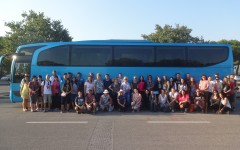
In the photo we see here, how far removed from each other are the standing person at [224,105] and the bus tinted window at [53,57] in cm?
729

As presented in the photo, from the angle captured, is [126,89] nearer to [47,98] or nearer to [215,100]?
[47,98]

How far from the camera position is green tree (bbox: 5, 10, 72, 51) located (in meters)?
46.8

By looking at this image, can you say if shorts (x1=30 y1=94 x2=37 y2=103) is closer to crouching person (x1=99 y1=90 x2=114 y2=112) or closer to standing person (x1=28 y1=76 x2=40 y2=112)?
standing person (x1=28 y1=76 x2=40 y2=112)

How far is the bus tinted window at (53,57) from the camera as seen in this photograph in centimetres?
1658

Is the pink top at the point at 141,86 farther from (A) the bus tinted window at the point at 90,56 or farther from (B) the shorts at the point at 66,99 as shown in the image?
(B) the shorts at the point at 66,99

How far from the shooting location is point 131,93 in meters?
15.7

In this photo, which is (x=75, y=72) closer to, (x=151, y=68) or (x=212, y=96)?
(x=151, y=68)

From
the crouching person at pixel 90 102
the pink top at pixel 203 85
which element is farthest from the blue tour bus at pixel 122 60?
the crouching person at pixel 90 102

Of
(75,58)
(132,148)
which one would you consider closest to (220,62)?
(75,58)

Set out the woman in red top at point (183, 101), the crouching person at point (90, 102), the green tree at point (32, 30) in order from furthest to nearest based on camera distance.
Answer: the green tree at point (32, 30) < the woman in red top at point (183, 101) < the crouching person at point (90, 102)

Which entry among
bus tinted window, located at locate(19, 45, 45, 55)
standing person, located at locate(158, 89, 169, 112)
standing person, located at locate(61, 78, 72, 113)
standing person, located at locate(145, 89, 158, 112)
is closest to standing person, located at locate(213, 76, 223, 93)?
standing person, located at locate(158, 89, 169, 112)

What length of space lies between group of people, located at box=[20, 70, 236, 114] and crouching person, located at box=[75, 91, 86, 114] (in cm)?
6

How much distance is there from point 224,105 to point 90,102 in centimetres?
565

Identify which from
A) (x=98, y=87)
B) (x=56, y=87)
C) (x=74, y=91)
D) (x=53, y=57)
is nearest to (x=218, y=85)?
(x=98, y=87)
